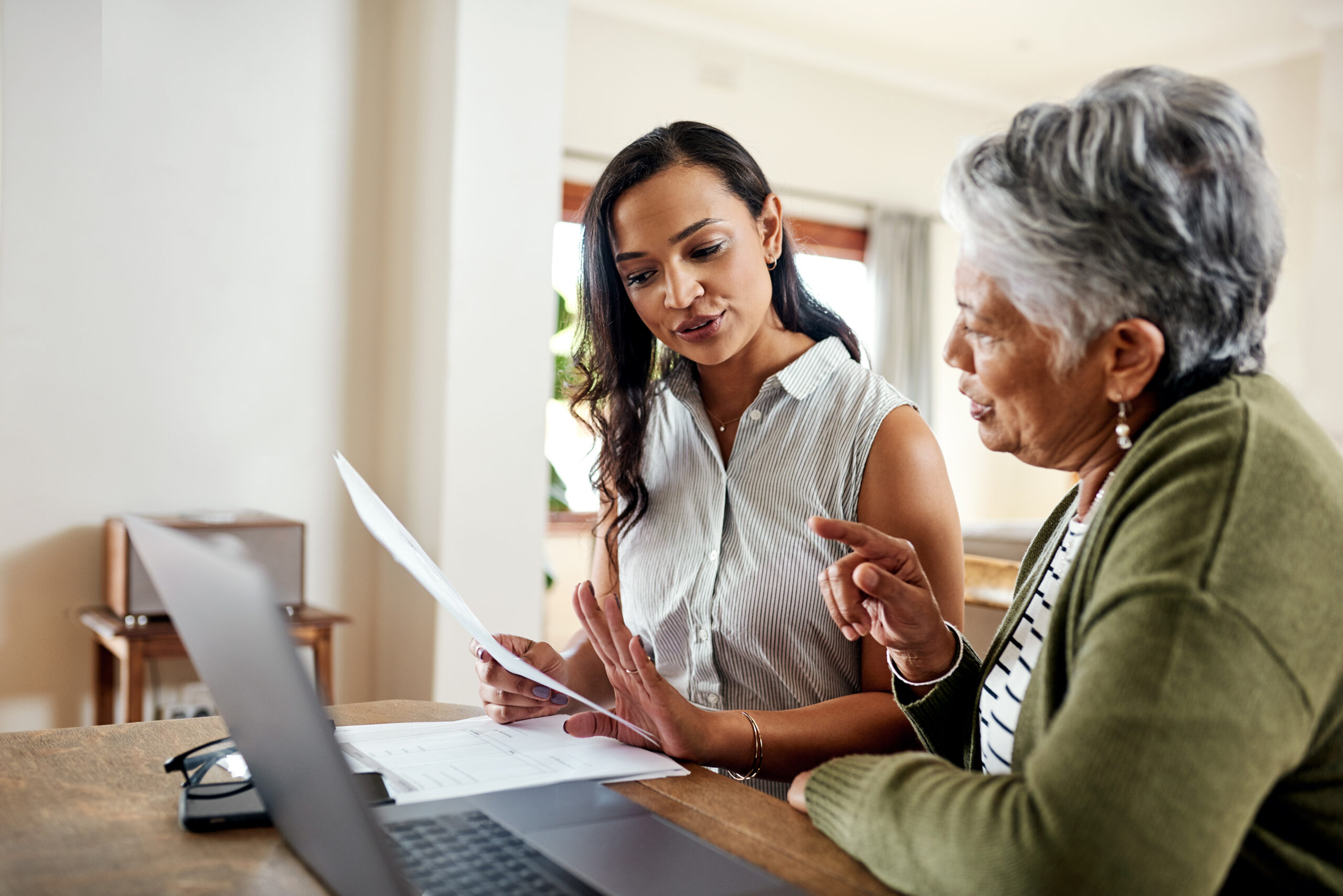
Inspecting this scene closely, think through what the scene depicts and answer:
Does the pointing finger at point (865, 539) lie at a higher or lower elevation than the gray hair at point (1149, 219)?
lower

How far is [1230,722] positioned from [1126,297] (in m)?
0.33

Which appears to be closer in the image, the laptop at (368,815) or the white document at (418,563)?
the laptop at (368,815)

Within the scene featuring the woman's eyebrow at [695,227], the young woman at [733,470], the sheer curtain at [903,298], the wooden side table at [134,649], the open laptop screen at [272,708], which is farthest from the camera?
the sheer curtain at [903,298]

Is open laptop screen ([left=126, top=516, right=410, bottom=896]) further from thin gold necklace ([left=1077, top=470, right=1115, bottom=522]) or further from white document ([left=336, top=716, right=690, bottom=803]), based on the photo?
thin gold necklace ([left=1077, top=470, right=1115, bottom=522])

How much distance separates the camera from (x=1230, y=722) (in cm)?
66

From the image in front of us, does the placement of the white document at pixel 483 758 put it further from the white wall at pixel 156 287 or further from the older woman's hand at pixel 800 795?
the white wall at pixel 156 287

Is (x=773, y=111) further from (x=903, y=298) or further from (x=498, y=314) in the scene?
(x=498, y=314)

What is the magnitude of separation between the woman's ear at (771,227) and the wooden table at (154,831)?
2.70 ft

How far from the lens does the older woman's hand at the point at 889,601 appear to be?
102 cm

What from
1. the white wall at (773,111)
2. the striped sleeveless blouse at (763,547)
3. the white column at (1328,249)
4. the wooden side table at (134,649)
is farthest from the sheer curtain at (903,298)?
the striped sleeveless blouse at (763,547)

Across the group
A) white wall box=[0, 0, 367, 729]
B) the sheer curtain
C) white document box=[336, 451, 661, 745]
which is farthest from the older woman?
the sheer curtain

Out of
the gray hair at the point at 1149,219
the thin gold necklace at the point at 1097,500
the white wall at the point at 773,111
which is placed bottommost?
the thin gold necklace at the point at 1097,500

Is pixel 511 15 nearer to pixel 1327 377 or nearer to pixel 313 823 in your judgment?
pixel 313 823

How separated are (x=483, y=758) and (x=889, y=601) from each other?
45 centimetres
